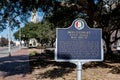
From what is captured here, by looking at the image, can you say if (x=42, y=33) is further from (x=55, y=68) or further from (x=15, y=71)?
(x=55, y=68)

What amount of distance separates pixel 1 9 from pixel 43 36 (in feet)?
180

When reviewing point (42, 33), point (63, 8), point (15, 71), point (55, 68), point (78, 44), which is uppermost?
point (63, 8)

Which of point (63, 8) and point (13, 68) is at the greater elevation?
point (63, 8)

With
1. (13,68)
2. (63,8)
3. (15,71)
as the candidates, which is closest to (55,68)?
(15,71)

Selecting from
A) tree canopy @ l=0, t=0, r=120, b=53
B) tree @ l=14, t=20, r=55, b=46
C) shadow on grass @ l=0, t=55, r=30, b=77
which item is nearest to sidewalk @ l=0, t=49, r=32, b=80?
shadow on grass @ l=0, t=55, r=30, b=77

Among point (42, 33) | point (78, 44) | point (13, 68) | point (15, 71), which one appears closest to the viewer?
point (78, 44)

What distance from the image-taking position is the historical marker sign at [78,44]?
30.7 feet

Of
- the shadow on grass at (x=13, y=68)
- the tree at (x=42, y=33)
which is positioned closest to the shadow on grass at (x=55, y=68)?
the shadow on grass at (x=13, y=68)

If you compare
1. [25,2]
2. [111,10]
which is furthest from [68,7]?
[111,10]

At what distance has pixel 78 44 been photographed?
9.43 meters

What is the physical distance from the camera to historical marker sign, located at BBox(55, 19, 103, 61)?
935 centimetres

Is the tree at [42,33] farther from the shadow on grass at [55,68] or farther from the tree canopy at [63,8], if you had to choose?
the shadow on grass at [55,68]

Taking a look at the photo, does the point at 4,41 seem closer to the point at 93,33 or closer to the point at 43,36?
the point at 43,36

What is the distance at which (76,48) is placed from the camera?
941cm
